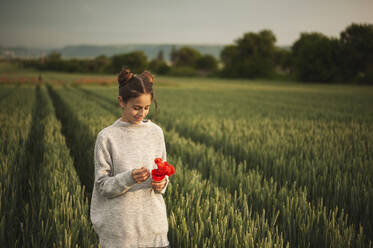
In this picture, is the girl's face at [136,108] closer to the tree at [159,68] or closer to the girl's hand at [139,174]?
the girl's hand at [139,174]

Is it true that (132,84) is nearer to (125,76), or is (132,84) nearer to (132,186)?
(125,76)

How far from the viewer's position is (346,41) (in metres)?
43.1

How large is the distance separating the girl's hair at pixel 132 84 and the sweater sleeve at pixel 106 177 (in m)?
0.25

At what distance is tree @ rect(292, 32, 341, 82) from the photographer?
42.1 metres

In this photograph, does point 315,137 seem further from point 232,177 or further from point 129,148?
point 129,148

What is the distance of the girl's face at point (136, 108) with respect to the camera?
119 cm

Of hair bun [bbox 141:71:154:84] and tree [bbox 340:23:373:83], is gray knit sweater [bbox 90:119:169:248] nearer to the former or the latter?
hair bun [bbox 141:71:154:84]

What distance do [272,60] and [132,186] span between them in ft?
254

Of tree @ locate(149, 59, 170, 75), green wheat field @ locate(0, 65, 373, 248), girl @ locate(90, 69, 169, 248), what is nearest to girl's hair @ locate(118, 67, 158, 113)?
girl @ locate(90, 69, 169, 248)

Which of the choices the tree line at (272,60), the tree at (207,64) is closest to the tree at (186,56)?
the tree line at (272,60)

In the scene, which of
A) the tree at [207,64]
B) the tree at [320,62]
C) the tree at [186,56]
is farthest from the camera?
the tree at [186,56]

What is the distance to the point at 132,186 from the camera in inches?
46.8

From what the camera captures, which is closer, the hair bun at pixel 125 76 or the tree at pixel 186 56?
the hair bun at pixel 125 76

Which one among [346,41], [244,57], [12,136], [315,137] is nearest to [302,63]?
[346,41]
